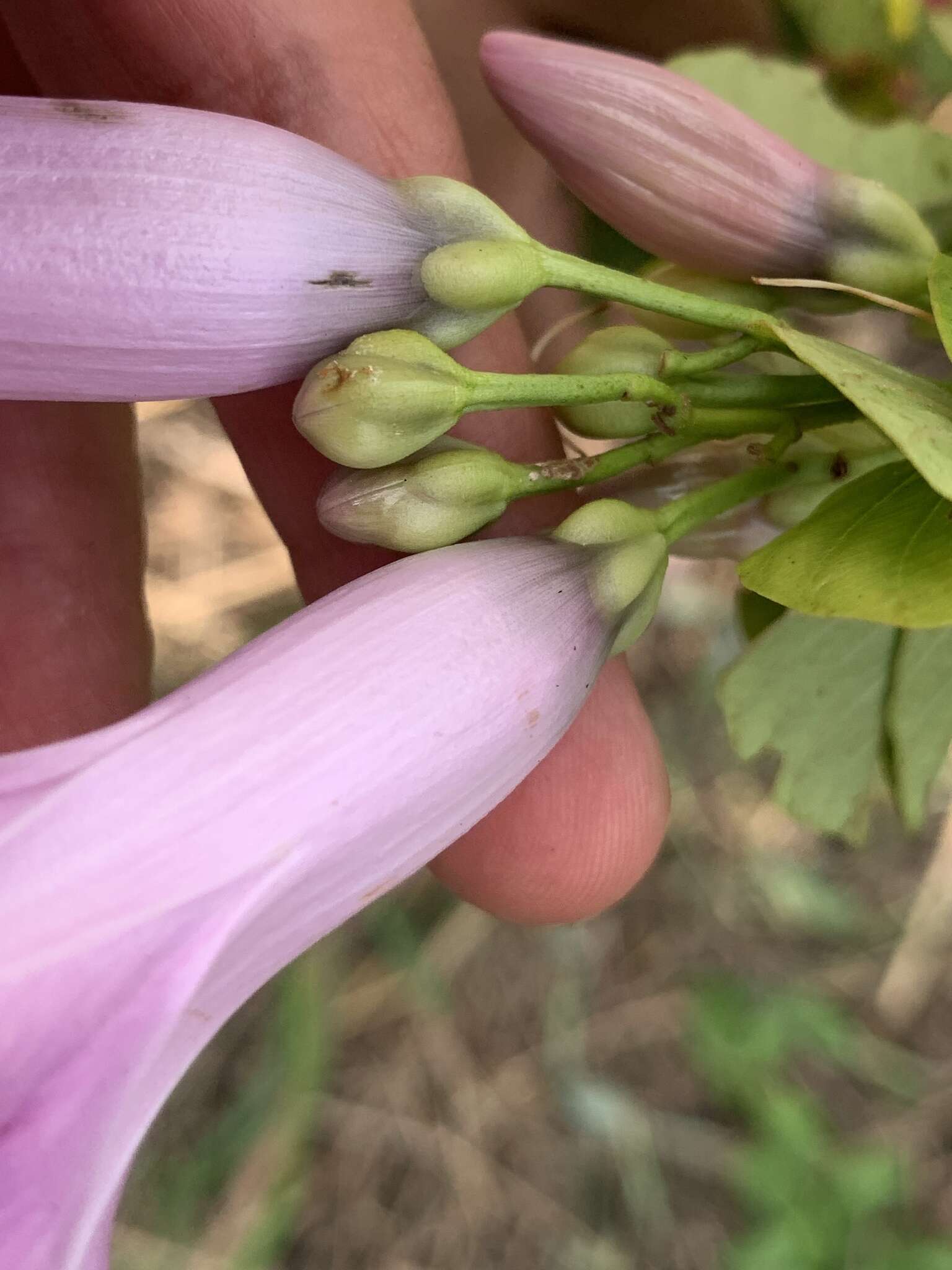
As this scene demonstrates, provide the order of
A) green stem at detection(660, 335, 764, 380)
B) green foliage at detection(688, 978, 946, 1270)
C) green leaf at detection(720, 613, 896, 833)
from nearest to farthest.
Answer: green stem at detection(660, 335, 764, 380) < green leaf at detection(720, 613, 896, 833) < green foliage at detection(688, 978, 946, 1270)

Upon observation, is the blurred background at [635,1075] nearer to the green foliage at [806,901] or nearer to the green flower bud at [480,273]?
the green foliage at [806,901]

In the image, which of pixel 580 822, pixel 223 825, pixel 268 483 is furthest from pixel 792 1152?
pixel 223 825

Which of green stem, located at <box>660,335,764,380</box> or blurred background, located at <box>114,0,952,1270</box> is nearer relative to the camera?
green stem, located at <box>660,335,764,380</box>

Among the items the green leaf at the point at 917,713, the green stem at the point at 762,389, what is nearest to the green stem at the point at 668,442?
the green stem at the point at 762,389

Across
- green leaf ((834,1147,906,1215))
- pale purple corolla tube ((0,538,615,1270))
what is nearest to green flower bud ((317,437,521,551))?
pale purple corolla tube ((0,538,615,1270))

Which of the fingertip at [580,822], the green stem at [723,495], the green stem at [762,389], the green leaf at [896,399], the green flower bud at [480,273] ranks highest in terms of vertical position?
the green flower bud at [480,273]

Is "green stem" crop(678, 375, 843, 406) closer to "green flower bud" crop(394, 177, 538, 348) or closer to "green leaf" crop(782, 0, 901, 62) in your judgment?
"green flower bud" crop(394, 177, 538, 348)

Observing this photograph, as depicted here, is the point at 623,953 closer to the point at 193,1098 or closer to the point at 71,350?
the point at 193,1098

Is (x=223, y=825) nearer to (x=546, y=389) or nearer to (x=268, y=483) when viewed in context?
(x=546, y=389)
